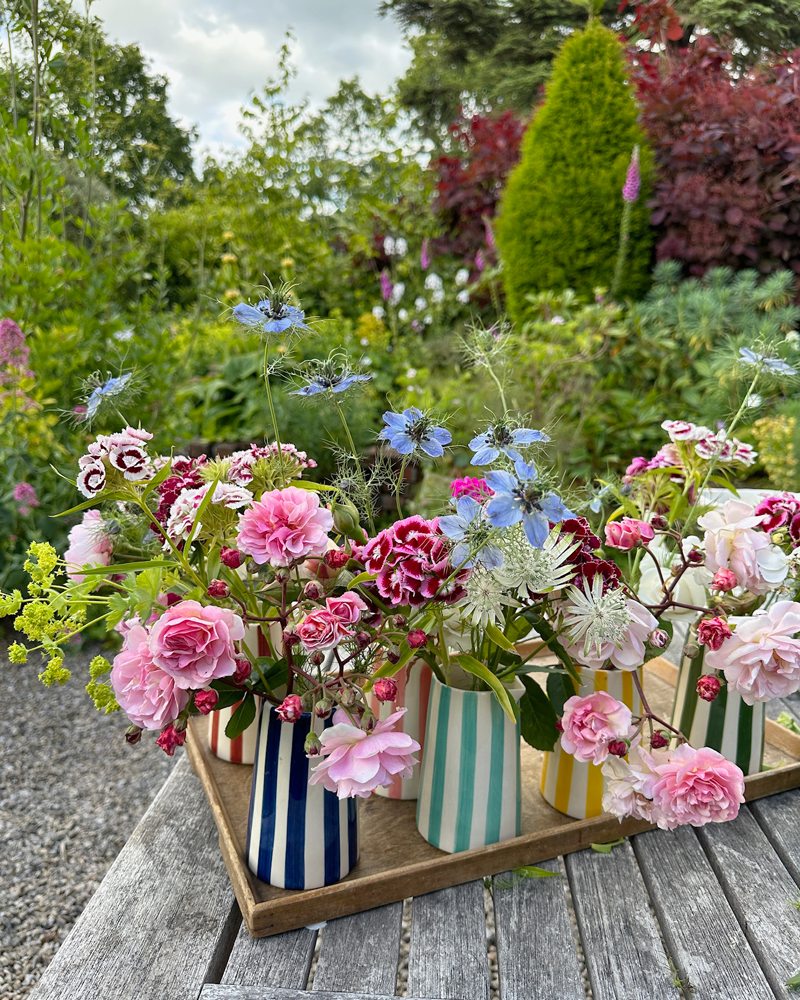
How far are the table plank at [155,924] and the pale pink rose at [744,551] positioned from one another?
62 cm

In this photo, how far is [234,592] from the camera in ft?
2.47

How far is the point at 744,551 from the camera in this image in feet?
2.53

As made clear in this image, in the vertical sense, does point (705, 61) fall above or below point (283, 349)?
above

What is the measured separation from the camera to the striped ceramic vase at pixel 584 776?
2.83 feet

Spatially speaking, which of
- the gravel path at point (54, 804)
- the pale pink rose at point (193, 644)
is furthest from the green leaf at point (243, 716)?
the gravel path at point (54, 804)

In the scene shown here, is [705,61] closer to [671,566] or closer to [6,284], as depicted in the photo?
[6,284]

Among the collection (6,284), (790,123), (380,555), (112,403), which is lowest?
(380,555)

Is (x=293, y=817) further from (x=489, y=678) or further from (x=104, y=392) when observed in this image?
(x=104, y=392)

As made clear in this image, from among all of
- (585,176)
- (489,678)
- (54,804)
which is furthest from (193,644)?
(585,176)

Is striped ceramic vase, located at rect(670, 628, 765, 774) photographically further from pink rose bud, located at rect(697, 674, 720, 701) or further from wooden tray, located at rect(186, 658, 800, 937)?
pink rose bud, located at rect(697, 674, 720, 701)

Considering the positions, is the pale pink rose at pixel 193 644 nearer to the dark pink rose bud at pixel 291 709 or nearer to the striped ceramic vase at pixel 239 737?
the dark pink rose bud at pixel 291 709

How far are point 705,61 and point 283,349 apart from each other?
5195mm

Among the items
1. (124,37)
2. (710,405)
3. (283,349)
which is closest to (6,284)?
(124,37)

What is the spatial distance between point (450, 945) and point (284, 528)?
43 centimetres
